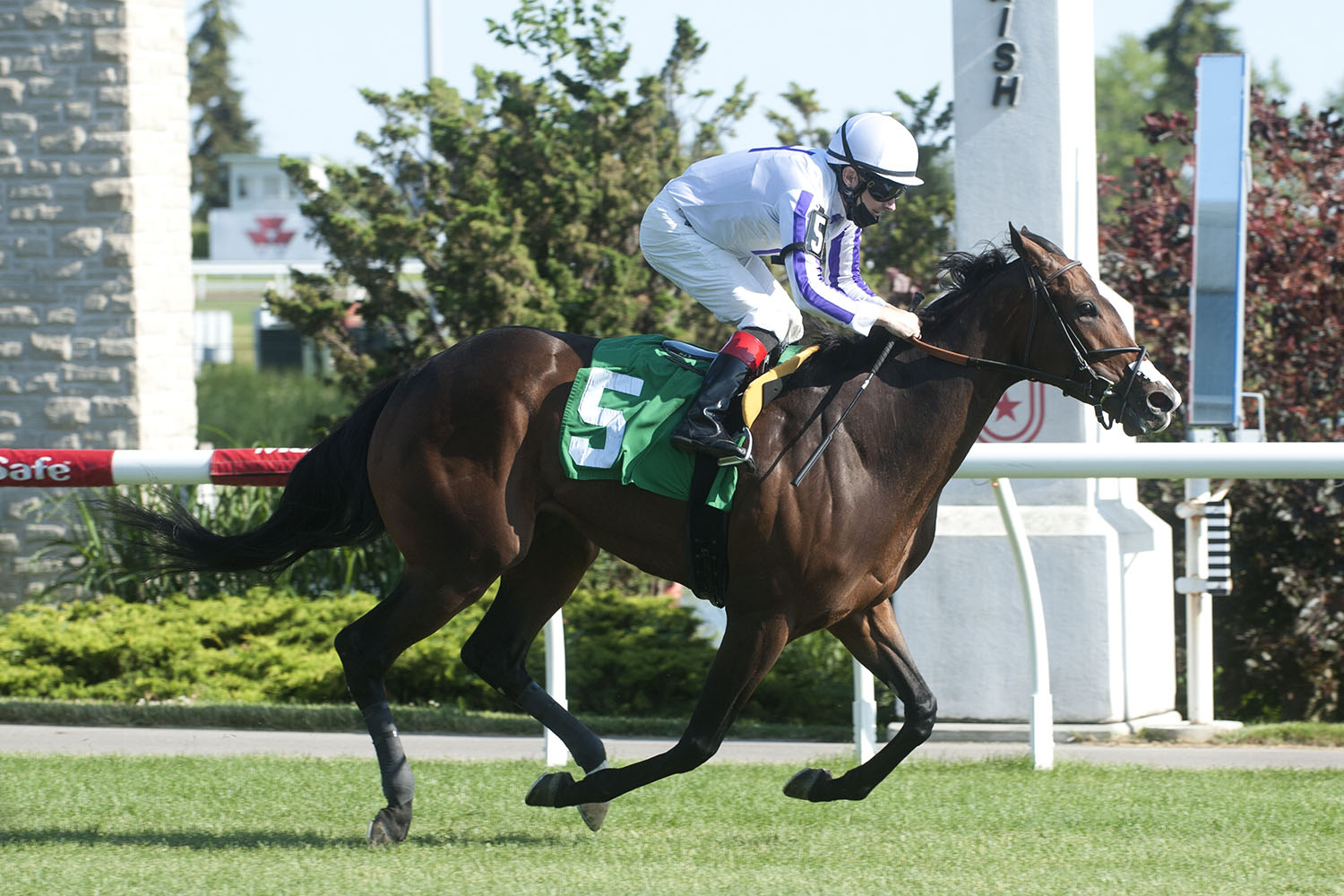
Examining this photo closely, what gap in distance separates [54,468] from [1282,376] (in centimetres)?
610

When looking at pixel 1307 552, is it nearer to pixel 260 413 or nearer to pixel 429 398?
pixel 429 398

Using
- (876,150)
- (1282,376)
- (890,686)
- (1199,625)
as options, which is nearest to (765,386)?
(876,150)

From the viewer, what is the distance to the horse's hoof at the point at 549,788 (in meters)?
4.80

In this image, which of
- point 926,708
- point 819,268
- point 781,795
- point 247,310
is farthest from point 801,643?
point 247,310

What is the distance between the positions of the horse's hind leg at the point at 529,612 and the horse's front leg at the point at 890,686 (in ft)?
2.80

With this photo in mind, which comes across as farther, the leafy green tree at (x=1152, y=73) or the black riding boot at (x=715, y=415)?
the leafy green tree at (x=1152, y=73)

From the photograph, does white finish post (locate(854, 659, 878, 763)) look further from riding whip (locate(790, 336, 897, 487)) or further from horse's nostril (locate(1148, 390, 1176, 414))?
horse's nostril (locate(1148, 390, 1176, 414))

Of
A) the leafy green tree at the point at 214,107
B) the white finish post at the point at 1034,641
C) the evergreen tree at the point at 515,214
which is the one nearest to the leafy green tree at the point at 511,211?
the evergreen tree at the point at 515,214

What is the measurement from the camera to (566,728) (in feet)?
16.6

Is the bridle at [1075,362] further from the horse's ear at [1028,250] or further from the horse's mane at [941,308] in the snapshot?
the horse's mane at [941,308]

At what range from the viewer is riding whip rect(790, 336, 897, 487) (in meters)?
4.59

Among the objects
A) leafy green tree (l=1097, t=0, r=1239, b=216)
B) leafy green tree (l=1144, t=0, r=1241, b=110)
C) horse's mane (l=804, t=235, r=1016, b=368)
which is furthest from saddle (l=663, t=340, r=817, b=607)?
leafy green tree (l=1144, t=0, r=1241, b=110)

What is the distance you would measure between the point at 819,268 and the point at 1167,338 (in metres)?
4.76

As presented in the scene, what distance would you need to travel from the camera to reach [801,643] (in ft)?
26.0
